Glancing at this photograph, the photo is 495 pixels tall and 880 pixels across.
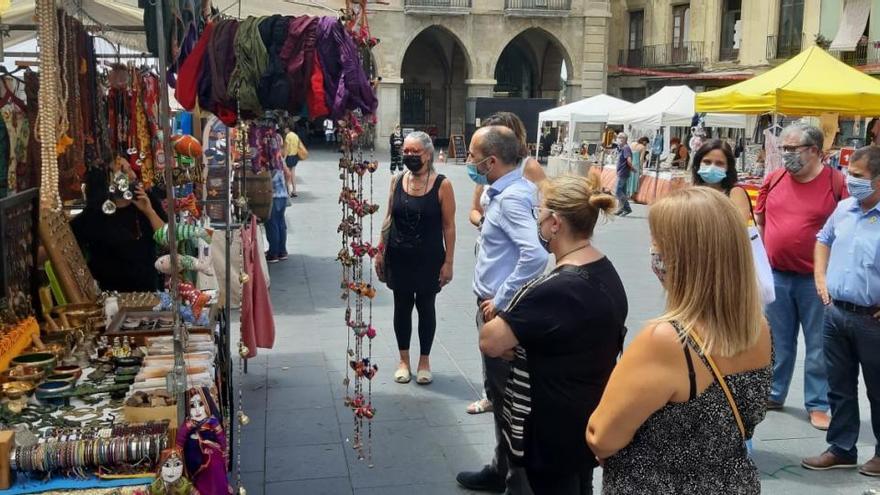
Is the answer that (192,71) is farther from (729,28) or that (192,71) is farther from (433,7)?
(729,28)

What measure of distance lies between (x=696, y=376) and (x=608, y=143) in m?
24.1

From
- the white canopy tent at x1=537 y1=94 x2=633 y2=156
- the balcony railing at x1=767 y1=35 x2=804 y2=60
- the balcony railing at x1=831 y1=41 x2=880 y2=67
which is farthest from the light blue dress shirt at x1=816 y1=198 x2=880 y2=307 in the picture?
the balcony railing at x1=767 y1=35 x2=804 y2=60

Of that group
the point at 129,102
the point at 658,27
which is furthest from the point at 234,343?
the point at 658,27

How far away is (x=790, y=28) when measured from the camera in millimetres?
26906

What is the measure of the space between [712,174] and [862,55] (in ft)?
77.9

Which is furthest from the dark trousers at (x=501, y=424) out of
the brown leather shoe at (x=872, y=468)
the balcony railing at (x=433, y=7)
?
the balcony railing at (x=433, y=7)

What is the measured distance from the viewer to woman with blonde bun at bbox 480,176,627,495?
8.27 feet

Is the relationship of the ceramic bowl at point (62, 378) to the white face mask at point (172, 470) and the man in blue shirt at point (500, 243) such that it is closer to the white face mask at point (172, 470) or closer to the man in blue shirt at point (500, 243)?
the white face mask at point (172, 470)

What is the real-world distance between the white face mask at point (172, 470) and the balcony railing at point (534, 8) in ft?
101

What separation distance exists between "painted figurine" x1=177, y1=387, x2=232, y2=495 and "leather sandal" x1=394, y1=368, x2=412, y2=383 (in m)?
2.73

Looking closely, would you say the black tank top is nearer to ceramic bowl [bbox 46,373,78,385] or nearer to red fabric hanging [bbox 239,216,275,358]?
red fabric hanging [bbox 239,216,275,358]

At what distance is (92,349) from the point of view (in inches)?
147

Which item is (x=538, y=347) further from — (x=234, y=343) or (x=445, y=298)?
(x=445, y=298)

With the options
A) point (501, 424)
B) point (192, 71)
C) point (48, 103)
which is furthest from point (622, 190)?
point (48, 103)
